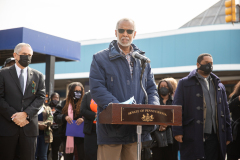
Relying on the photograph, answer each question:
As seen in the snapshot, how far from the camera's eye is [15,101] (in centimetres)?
472

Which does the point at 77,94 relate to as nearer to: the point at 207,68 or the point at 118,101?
the point at 207,68

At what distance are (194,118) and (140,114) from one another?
2.27m

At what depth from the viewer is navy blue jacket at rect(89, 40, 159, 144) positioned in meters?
3.62

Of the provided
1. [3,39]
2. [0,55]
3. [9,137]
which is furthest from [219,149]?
[0,55]

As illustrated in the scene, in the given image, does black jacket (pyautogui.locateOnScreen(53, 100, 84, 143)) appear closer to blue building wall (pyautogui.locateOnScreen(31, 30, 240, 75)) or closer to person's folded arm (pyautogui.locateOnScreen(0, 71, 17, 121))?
person's folded arm (pyautogui.locateOnScreen(0, 71, 17, 121))

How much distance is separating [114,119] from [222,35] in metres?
21.5

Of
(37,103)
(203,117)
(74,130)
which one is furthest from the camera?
(74,130)

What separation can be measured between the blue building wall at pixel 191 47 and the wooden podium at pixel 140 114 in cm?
2089

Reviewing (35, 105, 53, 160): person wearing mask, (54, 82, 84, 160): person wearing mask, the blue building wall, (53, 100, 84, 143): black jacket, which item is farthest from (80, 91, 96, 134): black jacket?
the blue building wall

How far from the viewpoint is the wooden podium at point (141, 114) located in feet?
10.4

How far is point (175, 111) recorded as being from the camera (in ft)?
10.9

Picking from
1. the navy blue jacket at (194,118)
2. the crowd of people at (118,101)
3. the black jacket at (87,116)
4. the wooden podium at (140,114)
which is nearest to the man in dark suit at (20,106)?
the crowd of people at (118,101)

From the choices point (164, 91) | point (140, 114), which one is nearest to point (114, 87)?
point (140, 114)

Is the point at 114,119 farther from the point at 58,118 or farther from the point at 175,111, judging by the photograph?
the point at 58,118
